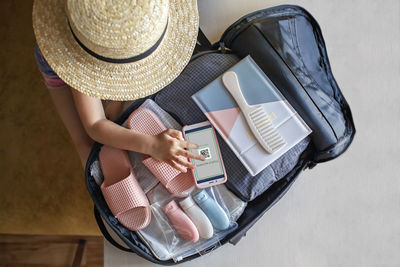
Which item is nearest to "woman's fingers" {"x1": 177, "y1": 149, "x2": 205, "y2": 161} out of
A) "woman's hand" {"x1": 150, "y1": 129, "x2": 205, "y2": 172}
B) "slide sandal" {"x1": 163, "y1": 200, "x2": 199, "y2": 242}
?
"woman's hand" {"x1": 150, "y1": 129, "x2": 205, "y2": 172}

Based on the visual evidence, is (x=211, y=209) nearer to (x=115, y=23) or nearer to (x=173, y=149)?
(x=173, y=149)

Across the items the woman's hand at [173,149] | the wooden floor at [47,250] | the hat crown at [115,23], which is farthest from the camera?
the wooden floor at [47,250]

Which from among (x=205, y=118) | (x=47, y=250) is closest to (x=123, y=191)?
(x=205, y=118)

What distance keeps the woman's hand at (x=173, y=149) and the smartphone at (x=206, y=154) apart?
0.12 ft

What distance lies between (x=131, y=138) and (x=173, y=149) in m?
0.09

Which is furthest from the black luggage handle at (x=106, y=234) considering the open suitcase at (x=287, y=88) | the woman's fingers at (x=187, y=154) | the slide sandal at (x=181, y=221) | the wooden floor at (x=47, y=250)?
the wooden floor at (x=47, y=250)

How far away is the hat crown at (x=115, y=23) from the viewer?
0.51 m

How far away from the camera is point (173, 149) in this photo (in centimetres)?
67

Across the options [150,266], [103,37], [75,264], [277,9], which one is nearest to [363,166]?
[277,9]

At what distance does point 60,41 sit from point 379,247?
0.82 metres

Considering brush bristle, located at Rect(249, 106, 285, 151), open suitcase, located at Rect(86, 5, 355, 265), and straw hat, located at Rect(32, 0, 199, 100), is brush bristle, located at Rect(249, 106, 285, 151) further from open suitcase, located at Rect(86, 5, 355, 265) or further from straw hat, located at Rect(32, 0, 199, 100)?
straw hat, located at Rect(32, 0, 199, 100)

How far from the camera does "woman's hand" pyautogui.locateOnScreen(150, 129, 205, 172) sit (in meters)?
0.67

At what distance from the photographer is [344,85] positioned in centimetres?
90

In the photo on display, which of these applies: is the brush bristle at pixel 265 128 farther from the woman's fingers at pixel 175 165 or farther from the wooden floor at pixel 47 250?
the wooden floor at pixel 47 250
